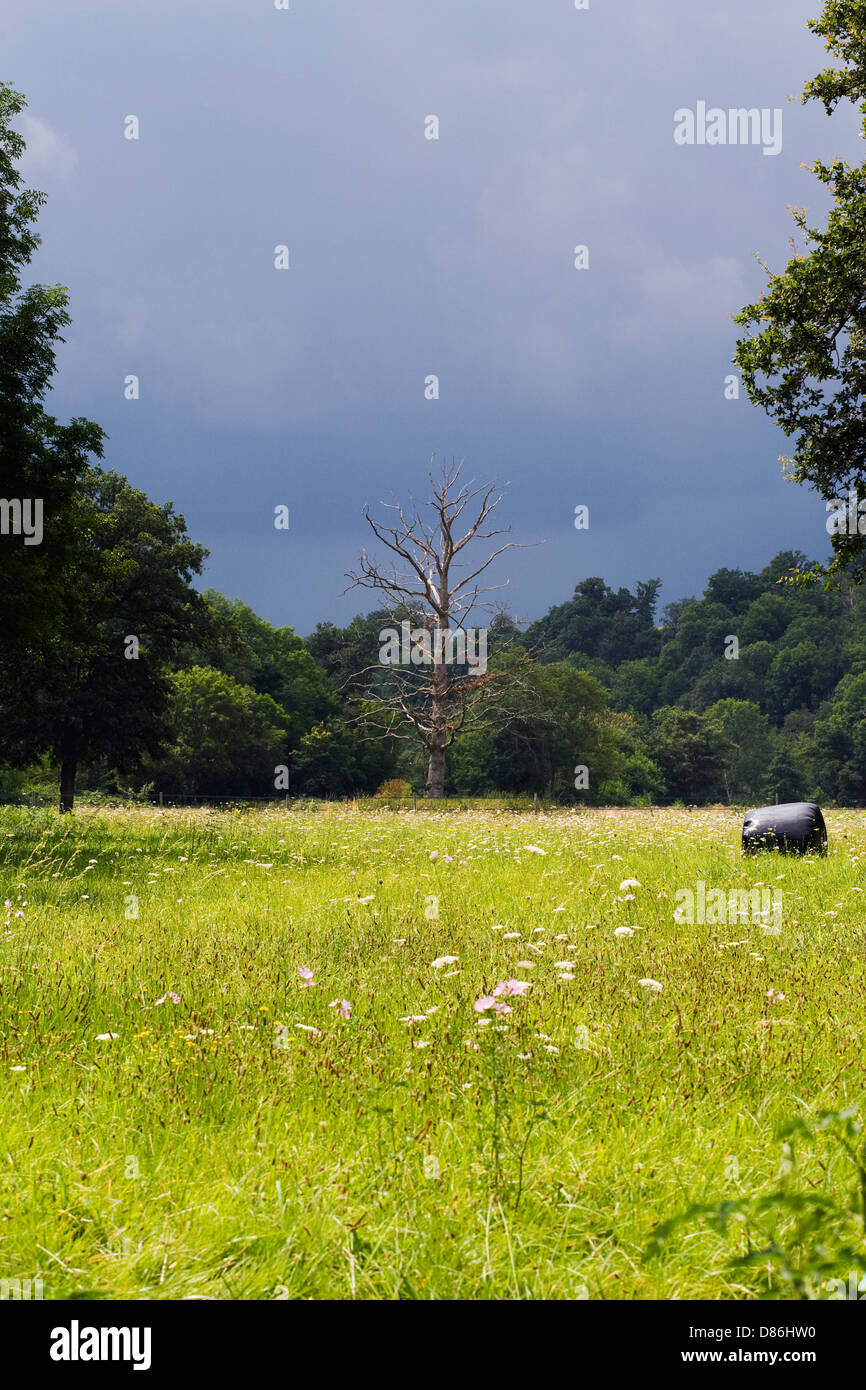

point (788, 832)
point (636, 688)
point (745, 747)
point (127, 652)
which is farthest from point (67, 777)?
point (636, 688)

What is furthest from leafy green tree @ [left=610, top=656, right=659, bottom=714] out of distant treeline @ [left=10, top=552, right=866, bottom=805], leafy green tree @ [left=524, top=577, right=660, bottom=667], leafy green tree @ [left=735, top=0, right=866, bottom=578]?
leafy green tree @ [left=735, top=0, right=866, bottom=578]

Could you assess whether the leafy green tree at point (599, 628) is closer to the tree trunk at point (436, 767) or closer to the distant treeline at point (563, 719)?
the distant treeline at point (563, 719)

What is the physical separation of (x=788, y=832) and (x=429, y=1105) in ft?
37.7

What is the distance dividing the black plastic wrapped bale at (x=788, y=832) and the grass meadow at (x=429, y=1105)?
5759mm

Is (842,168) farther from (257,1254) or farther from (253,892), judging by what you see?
(257,1254)

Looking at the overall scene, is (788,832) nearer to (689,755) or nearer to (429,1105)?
(429,1105)

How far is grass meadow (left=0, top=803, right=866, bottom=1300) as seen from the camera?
2.70 meters

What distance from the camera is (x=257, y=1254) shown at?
2791 millimetres

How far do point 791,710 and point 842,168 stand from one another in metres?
116

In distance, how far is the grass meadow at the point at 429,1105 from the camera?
8.85ft

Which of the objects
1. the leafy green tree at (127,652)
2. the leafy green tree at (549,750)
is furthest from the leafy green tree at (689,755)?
the leafy green tree at (127,652)

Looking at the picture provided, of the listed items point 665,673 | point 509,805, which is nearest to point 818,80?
point 509,805

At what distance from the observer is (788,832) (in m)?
13.7

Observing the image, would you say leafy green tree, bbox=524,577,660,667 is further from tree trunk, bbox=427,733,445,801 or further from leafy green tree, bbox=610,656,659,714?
tree trunk, bbox=427,733,445,801
